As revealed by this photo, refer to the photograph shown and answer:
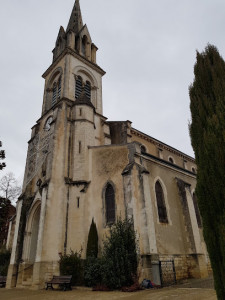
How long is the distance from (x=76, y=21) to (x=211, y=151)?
3015 centimetres

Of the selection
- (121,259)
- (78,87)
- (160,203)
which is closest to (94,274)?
(121,259)

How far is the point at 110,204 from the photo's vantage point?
A: 14.6 m

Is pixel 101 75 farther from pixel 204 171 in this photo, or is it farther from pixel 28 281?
pixel 204 171

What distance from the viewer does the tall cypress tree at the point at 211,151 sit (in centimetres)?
525

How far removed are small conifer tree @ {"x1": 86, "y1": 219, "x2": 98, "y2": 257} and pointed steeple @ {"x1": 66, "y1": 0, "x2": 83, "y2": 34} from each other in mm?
23983

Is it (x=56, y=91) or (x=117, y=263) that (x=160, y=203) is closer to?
(x=117, y=263)

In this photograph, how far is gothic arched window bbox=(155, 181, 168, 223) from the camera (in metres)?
14.5

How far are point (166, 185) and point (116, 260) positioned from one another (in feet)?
22.0

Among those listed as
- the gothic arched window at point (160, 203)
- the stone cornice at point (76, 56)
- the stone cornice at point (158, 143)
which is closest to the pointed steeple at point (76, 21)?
the stone cornice at point (76, 56)

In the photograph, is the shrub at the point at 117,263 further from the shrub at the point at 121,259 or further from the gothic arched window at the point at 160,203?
the gothic arched window at the point at 160,203

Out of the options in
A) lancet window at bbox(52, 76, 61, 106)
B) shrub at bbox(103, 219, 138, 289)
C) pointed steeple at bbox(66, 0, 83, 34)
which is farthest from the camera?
pointed steeple at bbox(66, 0, 83, 34)

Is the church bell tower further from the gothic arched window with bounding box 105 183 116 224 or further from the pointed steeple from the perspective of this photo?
the pointed steeple

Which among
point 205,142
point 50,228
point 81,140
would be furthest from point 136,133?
point 205,142

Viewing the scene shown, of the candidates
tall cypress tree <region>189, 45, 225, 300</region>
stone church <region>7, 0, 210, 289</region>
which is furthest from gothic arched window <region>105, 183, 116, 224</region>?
tall cypress tree <region>189, 45, 225, 300</region>
